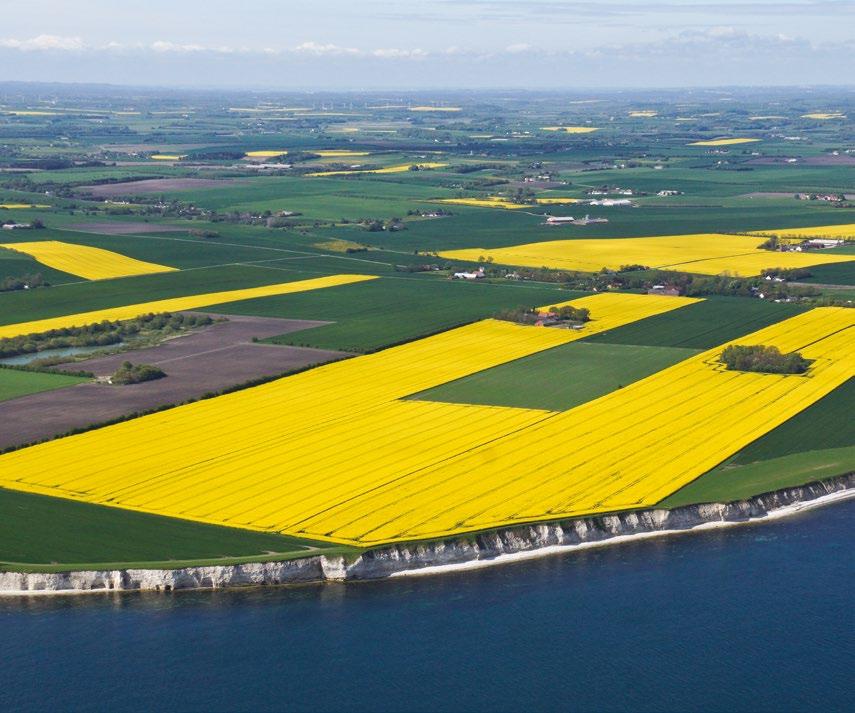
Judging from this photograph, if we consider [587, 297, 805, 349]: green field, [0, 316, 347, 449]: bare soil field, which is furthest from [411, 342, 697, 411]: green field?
[0, 316, 347, 449]: bare soil field

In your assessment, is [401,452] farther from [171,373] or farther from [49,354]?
[49,354]

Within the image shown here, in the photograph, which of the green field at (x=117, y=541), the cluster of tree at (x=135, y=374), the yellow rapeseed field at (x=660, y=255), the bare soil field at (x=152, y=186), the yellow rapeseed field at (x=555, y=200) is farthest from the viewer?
the bare soil field at (x=152, y=186)

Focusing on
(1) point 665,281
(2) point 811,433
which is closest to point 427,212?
(1) point 665,281

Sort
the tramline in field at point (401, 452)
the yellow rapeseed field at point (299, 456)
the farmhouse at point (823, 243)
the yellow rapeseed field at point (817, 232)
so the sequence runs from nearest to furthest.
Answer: the yellow rapeseed field at point (299, 456), the tramline in field at point (401, 452), the farmhouse at point (823, 243), the yellow rapeseed field at point (817, 232)

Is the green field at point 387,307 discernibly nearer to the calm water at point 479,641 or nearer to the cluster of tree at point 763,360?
the cluster of tree at point 763,360

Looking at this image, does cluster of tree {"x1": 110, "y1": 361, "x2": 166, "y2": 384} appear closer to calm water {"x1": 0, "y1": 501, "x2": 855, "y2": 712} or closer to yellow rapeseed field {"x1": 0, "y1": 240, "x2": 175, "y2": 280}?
calm water {"x1": 0, "y1": 501, "x2": 855, "y2": 712}

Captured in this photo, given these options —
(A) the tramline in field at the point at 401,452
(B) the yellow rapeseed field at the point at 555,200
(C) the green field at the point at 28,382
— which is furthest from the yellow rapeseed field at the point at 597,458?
(B) the yellow rapeseed field at the point at 555,200

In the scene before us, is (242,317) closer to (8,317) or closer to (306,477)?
(8,317)
